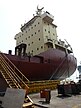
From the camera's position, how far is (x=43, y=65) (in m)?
15.4

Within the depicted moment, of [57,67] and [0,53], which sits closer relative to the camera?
[0,53]

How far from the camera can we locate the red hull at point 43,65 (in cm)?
1350

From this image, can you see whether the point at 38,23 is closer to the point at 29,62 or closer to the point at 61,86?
the point at 29,62

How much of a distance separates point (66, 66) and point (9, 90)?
562 inches

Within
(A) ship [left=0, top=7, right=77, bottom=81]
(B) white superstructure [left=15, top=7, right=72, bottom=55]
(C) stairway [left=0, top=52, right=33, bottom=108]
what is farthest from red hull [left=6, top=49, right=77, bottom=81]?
(B) white superstructure [left=15, top=7, right=72, bottom=55]

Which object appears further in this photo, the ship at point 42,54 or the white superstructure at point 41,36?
the white superstructure at point 41,36

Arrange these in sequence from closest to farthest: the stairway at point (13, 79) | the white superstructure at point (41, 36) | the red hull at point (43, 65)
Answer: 1. the stairway at point (13, 79)
2. the red hull at point (43, 65)
3. the white superstructure at point (41, 36)

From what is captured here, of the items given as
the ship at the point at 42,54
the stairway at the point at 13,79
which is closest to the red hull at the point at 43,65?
the ship at the point at 42,54

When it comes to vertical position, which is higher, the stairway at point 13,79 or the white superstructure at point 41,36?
the white superstructure at point 41,36

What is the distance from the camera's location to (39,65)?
15000 millimetres

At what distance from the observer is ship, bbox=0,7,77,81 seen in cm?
1397

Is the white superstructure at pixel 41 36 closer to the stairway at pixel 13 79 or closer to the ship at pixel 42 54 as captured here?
the ship at pixel 42 54

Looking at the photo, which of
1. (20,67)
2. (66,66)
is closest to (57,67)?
(66,66)

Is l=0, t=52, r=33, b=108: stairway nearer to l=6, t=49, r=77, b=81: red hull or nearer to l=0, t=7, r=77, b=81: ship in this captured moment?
l=6, t=49, r=77, b=81: red hull
